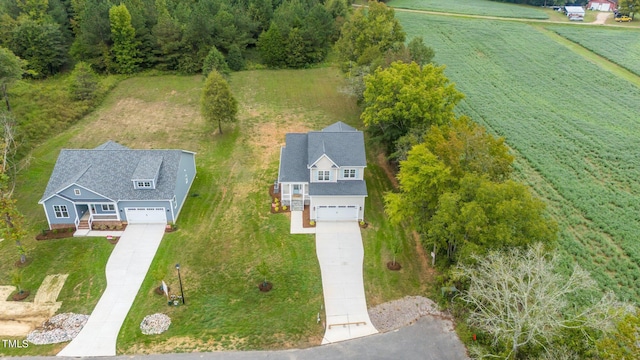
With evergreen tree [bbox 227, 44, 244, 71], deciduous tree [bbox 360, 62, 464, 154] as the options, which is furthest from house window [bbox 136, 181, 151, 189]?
evergreen tree [bbox 227, 44, 244, 71]

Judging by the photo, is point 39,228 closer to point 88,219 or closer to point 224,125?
point 88,219

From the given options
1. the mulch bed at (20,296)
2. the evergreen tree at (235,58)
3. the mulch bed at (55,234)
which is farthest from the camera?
the evergreen tree at (235,58)

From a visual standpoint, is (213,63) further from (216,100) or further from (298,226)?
(298,226)

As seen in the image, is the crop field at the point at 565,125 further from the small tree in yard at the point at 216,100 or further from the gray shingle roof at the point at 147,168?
the gray shingle roof at the point at 147,168

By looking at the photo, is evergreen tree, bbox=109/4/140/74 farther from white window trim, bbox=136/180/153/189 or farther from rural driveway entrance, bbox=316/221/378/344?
rural driveway entrance, bbox=316/221/378/344

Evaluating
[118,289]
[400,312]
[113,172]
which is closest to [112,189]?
[113,172]

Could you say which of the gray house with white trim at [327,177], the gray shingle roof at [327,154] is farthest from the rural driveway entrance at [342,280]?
the gray shingle roof at [327,154]
